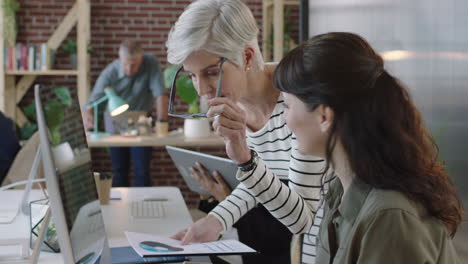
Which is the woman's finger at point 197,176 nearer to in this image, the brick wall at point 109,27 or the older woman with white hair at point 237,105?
the older woman with white hair at point 237,105

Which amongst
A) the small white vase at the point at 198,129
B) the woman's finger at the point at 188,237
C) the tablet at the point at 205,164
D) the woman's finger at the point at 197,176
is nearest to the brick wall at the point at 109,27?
the small white vase at the point at 198,129

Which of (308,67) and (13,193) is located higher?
(308,67)

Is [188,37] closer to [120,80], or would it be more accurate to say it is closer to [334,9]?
[334,9]

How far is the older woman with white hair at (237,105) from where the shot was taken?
1562mm

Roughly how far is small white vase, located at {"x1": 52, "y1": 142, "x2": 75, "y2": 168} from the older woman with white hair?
1.72 ft

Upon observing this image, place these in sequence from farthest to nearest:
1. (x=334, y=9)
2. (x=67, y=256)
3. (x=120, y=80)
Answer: (x=120, y=80) → (x=334, y=9) → (x=67, y=256)

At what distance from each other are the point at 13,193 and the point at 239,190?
1.23 metres

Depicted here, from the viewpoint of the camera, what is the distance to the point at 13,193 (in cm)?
266

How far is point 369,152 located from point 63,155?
53 centimetres

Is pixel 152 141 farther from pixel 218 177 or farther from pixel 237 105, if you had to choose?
pixel 237 105

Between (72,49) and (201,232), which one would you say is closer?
(201,232)

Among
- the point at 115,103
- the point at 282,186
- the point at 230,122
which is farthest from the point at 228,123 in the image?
the point at 115,103

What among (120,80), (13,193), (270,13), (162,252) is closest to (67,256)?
(162,252)

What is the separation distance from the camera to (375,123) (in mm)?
1084
